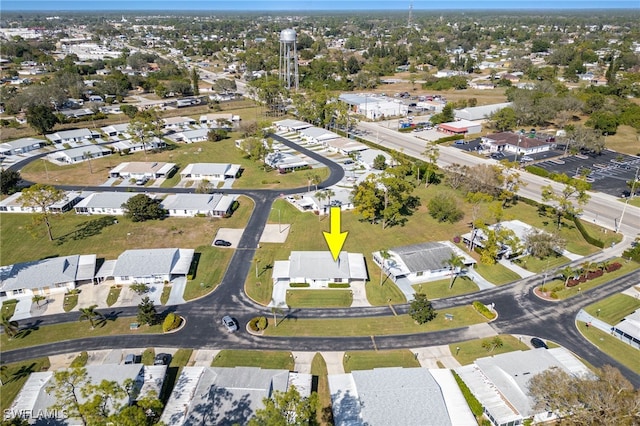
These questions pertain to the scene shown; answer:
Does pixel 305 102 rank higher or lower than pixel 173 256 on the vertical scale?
higher

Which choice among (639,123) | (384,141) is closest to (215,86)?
(384,141)

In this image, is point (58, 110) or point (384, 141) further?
point (58, 110)

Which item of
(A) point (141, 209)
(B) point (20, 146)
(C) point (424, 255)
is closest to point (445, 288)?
(C) point (424, 255)

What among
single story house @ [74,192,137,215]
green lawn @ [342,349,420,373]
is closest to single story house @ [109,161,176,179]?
single story house @ [74,192,137,215]

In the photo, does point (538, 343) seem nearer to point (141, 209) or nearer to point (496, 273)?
point (496, 273)

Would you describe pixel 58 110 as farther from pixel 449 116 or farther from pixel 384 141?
pixel 449 116

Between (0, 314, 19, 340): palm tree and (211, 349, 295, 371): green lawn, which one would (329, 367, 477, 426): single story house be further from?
(0, 314, 19, 340): palm tree

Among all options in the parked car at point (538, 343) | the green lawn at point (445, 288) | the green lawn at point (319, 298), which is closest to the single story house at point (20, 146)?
the green lawn at point (319, 298)
